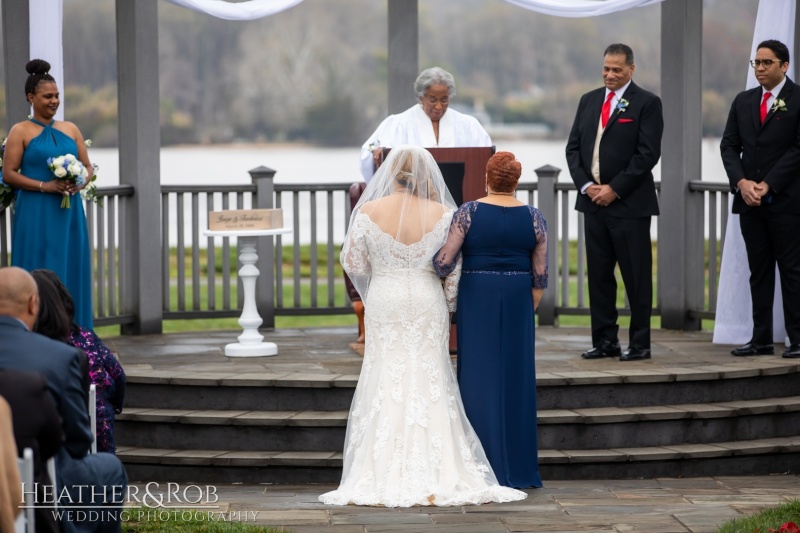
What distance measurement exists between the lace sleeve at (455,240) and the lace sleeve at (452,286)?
0.05 metres

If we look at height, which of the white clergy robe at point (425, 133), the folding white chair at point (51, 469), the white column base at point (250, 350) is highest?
the white clergy robe at point (425, 133)

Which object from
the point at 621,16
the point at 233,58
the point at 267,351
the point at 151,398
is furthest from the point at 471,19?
the point at 151,398

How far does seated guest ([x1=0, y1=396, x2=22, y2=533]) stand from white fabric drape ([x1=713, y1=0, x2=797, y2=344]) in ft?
20.2

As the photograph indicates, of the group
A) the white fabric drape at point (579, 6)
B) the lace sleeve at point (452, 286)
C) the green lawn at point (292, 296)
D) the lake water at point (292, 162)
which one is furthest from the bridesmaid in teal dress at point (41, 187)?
the lake water at point (292, 162)

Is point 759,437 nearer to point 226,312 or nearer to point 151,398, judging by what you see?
point 151,398

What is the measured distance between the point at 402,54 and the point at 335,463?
3881 millimetres

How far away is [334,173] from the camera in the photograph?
687 inches

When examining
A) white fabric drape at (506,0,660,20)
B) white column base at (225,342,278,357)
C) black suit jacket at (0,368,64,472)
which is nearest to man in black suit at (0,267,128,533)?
black suit jacket at (0,368,64,472)

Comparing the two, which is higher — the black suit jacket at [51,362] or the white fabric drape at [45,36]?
the white fabric drape at [45,36]

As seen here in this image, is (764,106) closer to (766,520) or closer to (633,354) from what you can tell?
(633,354)

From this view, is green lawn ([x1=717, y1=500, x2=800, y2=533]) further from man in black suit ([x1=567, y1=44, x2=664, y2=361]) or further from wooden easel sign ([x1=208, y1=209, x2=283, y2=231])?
wooden easel sign ([x1=208, y1=209, x2=283, y2=231])

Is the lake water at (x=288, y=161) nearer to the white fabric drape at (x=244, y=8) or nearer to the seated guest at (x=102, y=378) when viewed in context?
the white fabric drape at (x=244, y=8)

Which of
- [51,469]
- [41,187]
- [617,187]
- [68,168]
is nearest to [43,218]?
[41,187]

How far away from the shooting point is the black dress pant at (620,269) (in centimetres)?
809
